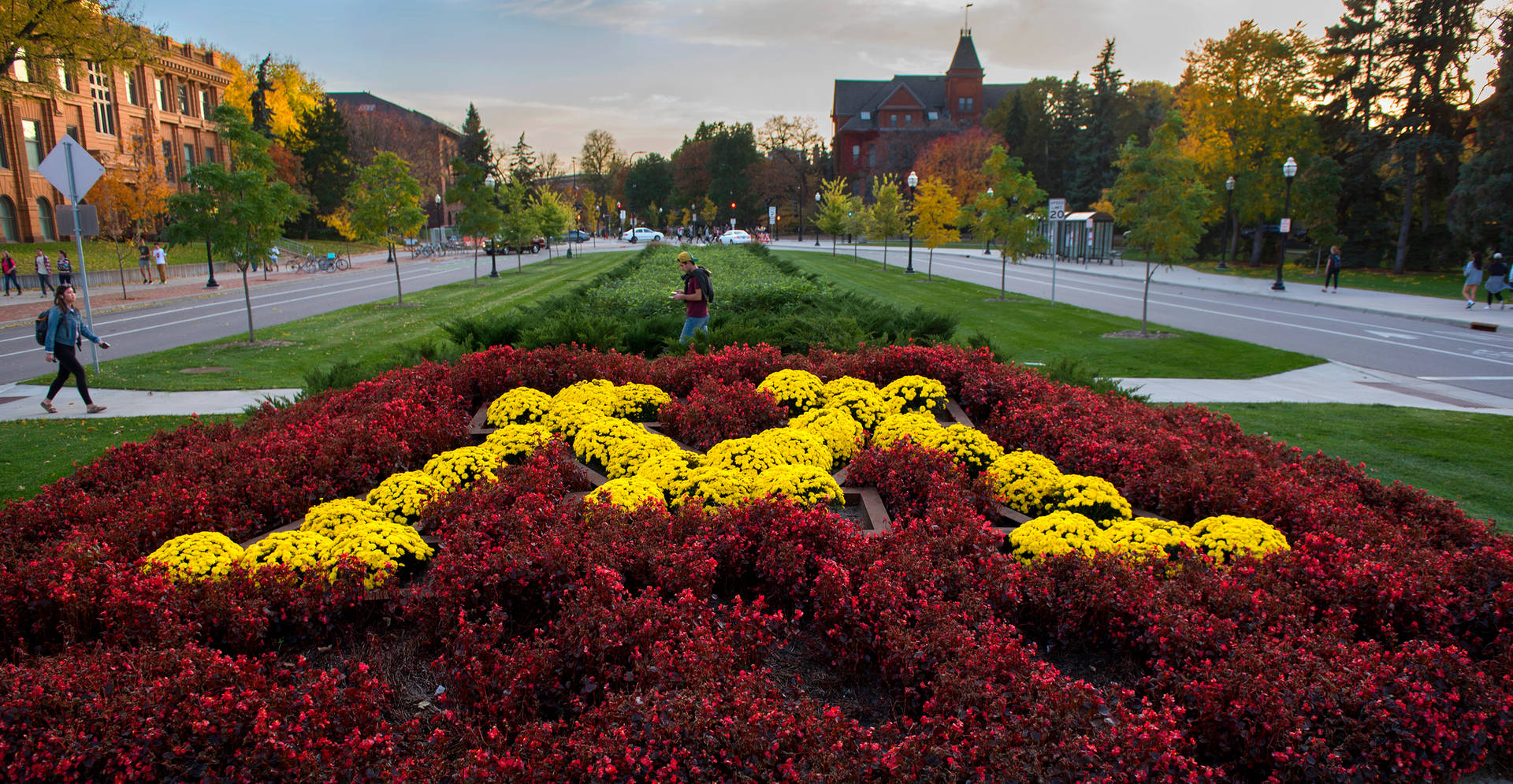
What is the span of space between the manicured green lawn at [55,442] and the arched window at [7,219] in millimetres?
46355

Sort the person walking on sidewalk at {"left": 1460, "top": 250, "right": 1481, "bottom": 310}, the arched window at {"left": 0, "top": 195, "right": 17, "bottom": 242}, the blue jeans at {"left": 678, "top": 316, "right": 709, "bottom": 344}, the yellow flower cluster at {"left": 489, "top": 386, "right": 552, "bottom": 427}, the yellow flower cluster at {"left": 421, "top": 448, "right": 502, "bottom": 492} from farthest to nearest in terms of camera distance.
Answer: the arched window at {"left": 0, "top": 195, "right": 17, "bottom": 242}, the person walking on sidewalk at {"left": 1460, "top": 250, "right": 1481, "bottom": 310}, the blue jeans at {"left": 678, "top": 316, "right": 709, "bottom": 344}, the yellow flower cluster at {"left": 489, "top": 386, "right": 552, "bottom": 427}, the yellow flower cluster at {"left": 421, "top": 448, "right": 502, "bottom": 492}

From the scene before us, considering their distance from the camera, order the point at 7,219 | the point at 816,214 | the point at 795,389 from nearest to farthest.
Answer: the point at 795,389 → the point at 7,219 → the point at 816,214

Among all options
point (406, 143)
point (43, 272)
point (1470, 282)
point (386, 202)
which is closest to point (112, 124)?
point (406, 143)

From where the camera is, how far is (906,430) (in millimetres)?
5914

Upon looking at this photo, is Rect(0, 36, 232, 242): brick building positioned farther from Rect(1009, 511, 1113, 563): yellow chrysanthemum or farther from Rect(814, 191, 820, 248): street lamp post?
Rect(814, 191, 820, 248): street lamp post

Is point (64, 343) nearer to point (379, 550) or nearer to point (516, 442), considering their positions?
point (516, 442)

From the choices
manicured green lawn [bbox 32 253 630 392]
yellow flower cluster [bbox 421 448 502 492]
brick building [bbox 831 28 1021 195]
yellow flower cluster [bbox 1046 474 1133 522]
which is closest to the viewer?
yellow flower cluster [bbox 1046 474 1133 522]

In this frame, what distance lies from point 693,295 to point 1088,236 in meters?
42.0

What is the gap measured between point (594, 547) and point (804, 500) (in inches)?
52.2

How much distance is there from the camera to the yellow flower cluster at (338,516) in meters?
4.29

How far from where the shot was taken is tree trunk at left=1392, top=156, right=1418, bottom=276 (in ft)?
118

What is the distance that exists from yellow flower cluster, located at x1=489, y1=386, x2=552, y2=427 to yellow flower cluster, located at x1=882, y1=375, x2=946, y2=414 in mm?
2834

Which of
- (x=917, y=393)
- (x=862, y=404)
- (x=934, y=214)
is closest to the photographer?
(x=862, y=404)

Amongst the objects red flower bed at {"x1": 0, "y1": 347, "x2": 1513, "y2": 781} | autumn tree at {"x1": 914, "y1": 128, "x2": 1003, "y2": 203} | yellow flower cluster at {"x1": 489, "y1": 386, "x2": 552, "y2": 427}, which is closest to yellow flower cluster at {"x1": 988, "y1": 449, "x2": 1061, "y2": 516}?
red flower bed at {"x1": 0, "y1": 347, "x2": 1513, "y2": 781}
